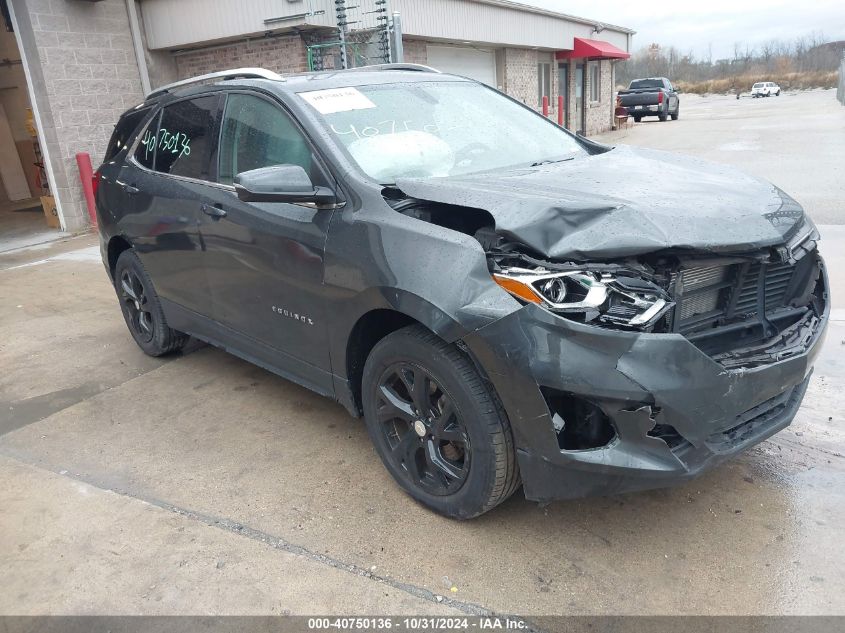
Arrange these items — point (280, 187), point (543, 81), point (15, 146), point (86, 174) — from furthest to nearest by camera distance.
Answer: point (543, 81), point (15, 146), point (86, 174), point (280, 187)

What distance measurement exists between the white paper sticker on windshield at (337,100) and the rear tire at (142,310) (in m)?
1.98

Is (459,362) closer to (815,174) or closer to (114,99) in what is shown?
(114,99)

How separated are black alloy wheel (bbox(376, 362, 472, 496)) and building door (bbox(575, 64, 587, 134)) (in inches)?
903

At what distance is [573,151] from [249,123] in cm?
179

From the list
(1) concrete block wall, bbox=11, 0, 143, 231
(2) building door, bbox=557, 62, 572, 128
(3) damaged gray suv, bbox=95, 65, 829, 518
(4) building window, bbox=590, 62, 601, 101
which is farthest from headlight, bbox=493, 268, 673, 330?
(4) building window, bbox=590, 62, 601, 101

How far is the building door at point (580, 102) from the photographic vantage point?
24375 mm

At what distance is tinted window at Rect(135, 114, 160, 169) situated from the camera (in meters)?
4.46

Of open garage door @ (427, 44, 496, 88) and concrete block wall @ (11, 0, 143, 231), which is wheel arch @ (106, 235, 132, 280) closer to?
concrete block wall @ (11, 0, 143, 231)

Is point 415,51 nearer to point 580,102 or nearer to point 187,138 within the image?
point 187,138

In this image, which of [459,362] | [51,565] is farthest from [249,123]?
[51,565]

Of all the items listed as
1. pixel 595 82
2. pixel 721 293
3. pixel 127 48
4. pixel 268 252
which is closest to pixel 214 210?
pixel 268 252

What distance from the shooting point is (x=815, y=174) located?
11391 mm

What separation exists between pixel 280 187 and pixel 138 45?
962 cm

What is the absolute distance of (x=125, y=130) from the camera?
Result: 4.87m
